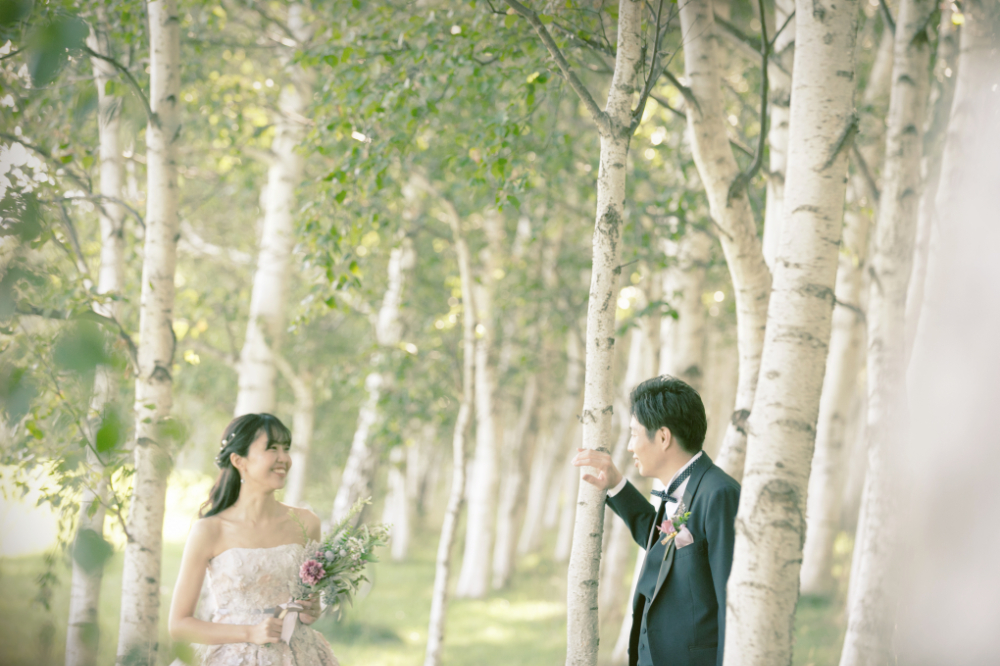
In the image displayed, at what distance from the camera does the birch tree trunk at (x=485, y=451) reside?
8812mm

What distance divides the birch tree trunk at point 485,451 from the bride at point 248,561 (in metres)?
4.94

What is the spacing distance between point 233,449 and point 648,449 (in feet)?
7.08

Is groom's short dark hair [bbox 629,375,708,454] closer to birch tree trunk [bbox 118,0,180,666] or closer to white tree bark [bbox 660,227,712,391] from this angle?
birch tree trunk [bbox 118,0,180,666]

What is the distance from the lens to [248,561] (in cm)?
343

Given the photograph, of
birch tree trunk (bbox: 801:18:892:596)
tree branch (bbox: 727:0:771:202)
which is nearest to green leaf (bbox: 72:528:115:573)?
tree branch (bbox: 727:0:771:202)

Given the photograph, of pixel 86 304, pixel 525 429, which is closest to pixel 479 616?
pixel 525 429

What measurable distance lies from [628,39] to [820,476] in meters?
5.99

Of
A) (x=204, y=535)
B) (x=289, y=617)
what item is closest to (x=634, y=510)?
(x=289, y=617)

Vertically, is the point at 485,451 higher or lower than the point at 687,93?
lower

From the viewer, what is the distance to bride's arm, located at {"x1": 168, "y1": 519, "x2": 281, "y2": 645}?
3179 millimetres

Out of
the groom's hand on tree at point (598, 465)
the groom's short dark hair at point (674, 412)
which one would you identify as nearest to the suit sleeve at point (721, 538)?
the groom's short dark hair at point (674, 412)

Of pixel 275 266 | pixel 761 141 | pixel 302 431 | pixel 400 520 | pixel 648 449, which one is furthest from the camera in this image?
pixel 400 520

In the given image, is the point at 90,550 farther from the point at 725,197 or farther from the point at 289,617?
the point at 725,197

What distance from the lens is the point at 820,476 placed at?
730 cm
